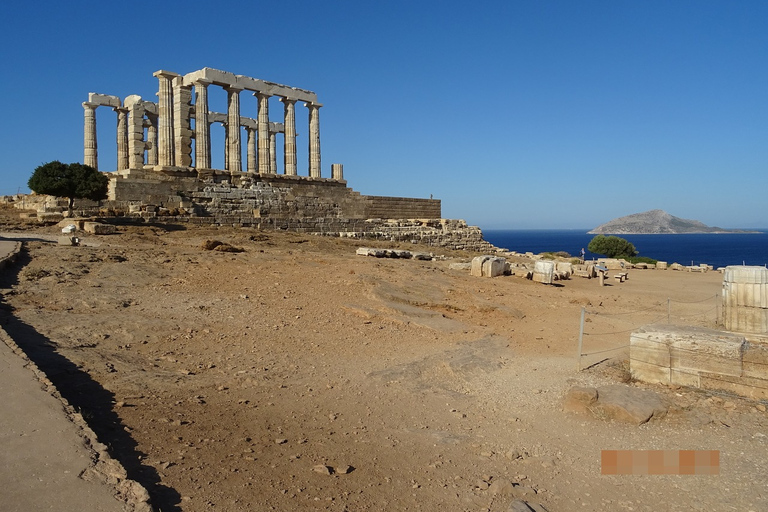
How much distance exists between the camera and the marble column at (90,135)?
28.5m

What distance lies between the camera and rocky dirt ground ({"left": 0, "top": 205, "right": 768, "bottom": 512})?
14.6 ft

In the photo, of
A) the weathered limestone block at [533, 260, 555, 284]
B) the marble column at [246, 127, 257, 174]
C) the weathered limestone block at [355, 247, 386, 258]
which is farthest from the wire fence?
the marble column at [246, 127, 257, 174]

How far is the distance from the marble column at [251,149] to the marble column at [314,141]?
12.1ft

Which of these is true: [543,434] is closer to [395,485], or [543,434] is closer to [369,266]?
[395,485]

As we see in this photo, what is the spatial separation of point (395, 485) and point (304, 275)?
8806 mm

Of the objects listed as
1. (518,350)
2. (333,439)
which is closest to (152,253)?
(518,350)

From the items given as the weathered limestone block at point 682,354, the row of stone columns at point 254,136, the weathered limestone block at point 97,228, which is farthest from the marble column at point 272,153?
the weathered limestone block at point 682,354

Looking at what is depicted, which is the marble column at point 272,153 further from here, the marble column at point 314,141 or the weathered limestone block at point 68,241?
the weathered limestone block at point 68,241

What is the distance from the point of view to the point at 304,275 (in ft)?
42.4

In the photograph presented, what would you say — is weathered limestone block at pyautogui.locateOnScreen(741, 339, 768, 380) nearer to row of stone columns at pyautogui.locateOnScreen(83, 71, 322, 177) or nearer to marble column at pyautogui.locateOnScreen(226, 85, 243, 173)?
row of stone columns at pyautogui.locateOnScreen(83, 71, 322, 177)

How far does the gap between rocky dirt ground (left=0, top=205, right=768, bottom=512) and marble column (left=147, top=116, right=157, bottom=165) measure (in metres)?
19.3

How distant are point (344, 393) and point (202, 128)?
22783mm

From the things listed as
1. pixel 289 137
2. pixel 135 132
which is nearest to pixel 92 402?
pixel 135 132

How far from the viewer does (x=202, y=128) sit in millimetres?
26328
